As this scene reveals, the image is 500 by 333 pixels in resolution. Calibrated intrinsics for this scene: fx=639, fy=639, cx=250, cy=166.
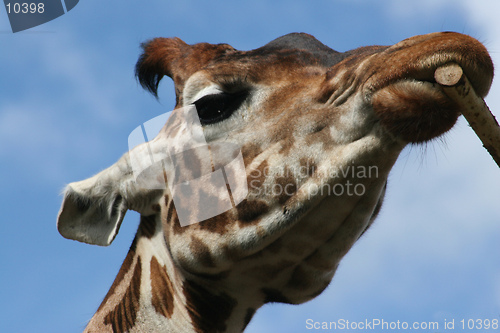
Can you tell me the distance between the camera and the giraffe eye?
3.89 metres

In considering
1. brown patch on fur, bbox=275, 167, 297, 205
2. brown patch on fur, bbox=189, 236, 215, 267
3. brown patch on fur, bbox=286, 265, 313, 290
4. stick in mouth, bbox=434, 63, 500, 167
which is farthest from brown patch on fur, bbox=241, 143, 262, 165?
stick in mouth, bbox=434, 63, 500, 167

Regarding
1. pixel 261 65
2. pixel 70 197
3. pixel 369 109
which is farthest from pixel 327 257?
pixel 70 197

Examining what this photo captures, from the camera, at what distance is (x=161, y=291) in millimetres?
4121

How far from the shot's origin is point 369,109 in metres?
3.31

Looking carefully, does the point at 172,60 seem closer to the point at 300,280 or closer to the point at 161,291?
the point at 161,291

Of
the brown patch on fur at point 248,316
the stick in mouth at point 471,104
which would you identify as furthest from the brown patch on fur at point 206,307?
the stick in mouth at point 471,104

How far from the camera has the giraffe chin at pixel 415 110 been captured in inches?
123

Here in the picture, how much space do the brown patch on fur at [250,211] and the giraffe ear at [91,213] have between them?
1.03 meters

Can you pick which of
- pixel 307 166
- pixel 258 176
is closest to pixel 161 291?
pixel 258 176

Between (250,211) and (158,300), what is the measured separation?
989 mm

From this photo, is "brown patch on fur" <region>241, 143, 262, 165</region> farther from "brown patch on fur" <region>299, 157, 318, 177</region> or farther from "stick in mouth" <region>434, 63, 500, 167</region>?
"stick in mouth" <region>434, 63, 500, 167</region>

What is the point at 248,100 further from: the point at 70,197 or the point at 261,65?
the point at 70,197

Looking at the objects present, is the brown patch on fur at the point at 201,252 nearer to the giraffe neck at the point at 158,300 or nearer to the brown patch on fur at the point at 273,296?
the giraffe neck at the point at 158,300

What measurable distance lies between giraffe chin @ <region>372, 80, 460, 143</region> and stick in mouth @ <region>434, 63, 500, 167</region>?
0.36ft
